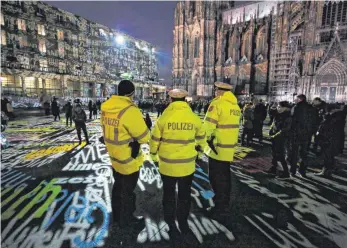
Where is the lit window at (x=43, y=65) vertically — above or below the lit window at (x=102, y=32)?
below

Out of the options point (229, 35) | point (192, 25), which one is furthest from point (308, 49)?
point (192, 25)

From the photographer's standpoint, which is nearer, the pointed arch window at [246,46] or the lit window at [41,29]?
the lit window at [41,29]

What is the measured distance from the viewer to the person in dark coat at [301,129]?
4777 millimetres

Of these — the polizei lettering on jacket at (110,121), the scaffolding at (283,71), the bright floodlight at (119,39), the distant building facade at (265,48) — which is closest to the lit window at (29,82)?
the bright floodlight at (119,39)

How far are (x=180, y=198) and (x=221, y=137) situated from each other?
3.68 ft

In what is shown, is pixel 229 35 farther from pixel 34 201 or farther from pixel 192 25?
pixel 34 201

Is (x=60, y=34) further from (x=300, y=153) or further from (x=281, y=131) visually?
(x=300, y=153)

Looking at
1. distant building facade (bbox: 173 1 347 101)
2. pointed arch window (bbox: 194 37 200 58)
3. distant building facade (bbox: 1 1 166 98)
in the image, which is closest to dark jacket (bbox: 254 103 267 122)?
distant building facade (bbox: 173 1 347 101)

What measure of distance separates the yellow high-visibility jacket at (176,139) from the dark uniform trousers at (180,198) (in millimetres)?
105

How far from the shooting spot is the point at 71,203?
3564 mm

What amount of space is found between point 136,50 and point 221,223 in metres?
53.1

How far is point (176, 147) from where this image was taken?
2.60 meters

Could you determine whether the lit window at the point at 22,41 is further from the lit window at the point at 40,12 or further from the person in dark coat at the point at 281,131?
the person in dark coat at the point at 281,131

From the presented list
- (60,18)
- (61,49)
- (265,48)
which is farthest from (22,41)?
(265,48)
